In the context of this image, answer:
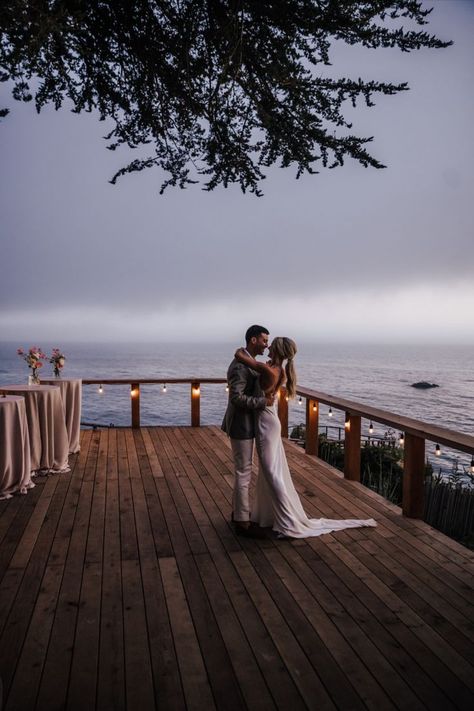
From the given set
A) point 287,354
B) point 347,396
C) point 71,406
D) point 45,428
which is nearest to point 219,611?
point 287,354

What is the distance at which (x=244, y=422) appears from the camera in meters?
3.21

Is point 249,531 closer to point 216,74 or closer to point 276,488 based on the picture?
point 276,488

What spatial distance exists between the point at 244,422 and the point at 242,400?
8.0 inches

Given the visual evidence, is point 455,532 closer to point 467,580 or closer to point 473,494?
point 473,494

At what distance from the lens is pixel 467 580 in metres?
2.60

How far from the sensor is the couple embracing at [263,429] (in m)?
3.13

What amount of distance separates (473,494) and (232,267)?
5642 centimetres

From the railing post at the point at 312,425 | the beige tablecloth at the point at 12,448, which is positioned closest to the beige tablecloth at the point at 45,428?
the beige tablecloth at the point at 12,448

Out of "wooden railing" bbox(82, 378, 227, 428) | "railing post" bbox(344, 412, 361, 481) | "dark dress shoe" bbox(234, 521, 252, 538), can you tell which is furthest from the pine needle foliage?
"wooden railing" bbox(82, 378, 227, 428)

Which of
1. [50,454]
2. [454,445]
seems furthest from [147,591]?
[50,454]

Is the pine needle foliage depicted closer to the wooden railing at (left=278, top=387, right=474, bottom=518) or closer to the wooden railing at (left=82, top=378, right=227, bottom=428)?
the wooden railing at (left=278, top=387, right=474, bottom=518)

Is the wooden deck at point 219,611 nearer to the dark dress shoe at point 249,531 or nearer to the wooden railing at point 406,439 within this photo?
the dark dress shoe at point 249,531

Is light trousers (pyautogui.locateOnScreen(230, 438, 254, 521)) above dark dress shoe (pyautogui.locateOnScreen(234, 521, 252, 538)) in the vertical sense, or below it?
above

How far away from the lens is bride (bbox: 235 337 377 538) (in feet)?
10.2
